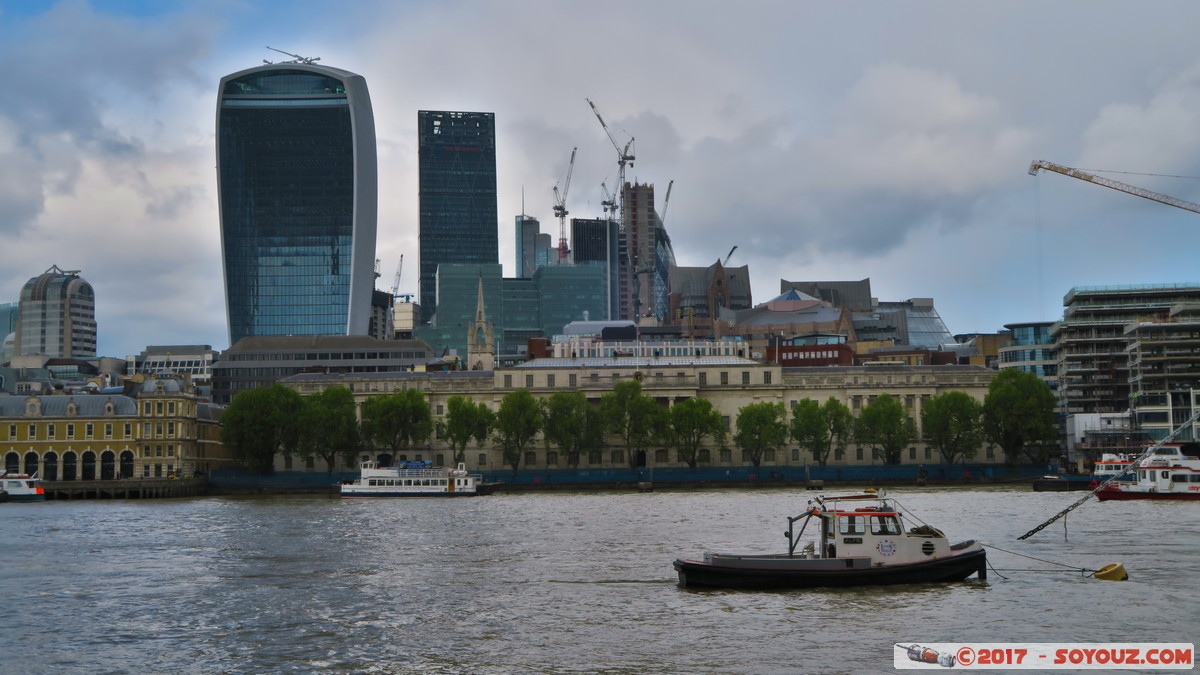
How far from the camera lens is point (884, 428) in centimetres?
18650

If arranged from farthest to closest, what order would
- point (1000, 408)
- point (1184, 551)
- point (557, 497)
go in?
point (1000, 408), point (557, 497), point (1184, 551)

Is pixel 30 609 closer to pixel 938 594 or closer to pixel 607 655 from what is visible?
pixel 607 655

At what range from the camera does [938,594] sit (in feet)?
191

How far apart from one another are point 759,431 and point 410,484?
5212cm

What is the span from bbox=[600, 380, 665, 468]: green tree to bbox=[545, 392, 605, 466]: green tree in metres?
1.96

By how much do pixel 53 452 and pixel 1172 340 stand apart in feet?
523

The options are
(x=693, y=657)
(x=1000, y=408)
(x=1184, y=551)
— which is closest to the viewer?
(x=693, y=657)

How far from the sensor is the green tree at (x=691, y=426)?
186375mm

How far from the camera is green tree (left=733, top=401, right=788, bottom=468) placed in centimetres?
18700

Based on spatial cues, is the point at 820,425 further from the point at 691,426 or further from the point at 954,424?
the point at 954,424

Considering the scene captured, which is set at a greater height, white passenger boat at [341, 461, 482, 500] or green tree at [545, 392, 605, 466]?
green tree at [545, 392, 605, 466]

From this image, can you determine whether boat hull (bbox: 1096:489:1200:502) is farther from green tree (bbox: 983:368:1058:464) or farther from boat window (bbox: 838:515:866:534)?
boat window (bbox: 838:515:866:534)

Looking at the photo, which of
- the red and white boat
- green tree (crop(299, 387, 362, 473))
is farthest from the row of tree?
the red and white boat

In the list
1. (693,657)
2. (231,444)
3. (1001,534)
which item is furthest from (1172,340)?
(693,657)
